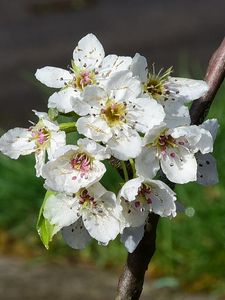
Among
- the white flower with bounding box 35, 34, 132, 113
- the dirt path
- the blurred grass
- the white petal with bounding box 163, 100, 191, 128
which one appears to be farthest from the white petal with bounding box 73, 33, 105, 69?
the dirt path

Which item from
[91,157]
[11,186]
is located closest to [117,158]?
[91,157]

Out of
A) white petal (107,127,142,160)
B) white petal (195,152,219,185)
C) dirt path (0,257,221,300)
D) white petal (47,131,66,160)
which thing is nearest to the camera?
white petal (107,127,142,160)

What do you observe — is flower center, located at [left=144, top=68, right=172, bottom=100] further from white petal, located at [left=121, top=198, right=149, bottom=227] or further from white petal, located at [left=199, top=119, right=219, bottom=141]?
white petal, located at [left=121, top=198, right=149, bottom=227]

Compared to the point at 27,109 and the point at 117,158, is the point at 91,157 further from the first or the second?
the point at 27,109

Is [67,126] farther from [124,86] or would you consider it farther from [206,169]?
[206,169]

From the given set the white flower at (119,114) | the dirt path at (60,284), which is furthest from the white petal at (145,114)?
the dirt path at (60,284)

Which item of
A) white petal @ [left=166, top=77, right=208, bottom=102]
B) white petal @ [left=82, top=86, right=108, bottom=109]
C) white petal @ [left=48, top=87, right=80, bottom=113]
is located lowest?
white petal @ [left=166, top=77, right=208, bottom=102]

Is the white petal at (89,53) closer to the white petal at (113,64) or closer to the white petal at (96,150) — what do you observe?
the white petal at (113,64)

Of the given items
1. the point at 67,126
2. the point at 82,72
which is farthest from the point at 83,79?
the point at 67,126
